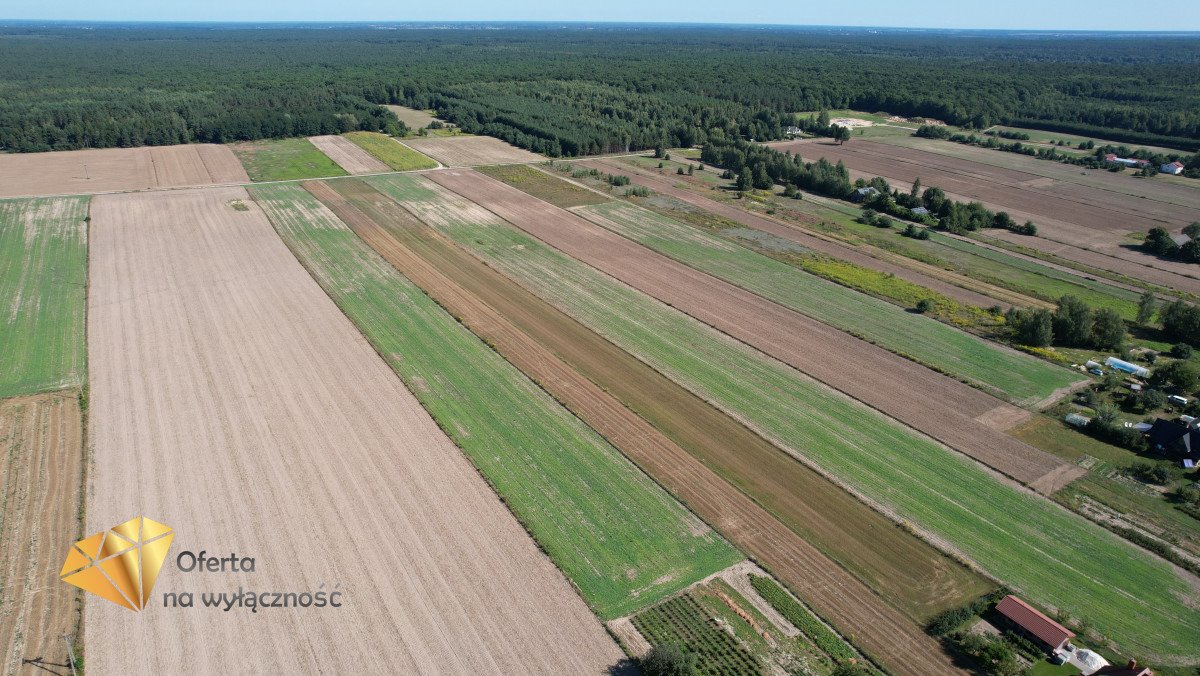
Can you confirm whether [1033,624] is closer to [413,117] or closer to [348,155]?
[348,155]

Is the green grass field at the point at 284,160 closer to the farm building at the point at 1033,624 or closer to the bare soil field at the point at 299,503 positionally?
the bare soil field at the point at 299,503

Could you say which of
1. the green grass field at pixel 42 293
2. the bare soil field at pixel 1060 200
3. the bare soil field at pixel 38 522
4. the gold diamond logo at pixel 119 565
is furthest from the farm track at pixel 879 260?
the green grass field at pixel 42 293

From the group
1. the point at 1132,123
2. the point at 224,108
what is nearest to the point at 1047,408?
the point at 1132,123

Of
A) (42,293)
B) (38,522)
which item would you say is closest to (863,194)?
(42,293)

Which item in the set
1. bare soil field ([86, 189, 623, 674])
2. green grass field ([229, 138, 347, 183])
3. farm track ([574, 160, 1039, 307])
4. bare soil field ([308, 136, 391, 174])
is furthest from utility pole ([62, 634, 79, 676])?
bare soil field ([308, 136, 391, 174])

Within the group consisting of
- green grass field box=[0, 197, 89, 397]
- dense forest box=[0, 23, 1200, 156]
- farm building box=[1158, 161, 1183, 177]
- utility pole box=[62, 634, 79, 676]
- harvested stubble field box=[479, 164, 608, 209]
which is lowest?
utility pole box=[62, 634, 79, 676]

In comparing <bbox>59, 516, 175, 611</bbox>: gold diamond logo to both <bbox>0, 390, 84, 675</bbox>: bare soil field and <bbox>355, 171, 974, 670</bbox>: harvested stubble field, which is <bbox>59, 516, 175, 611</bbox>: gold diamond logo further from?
<bbox>355, 171, 974, 670</bbox>: harvested stubble field
